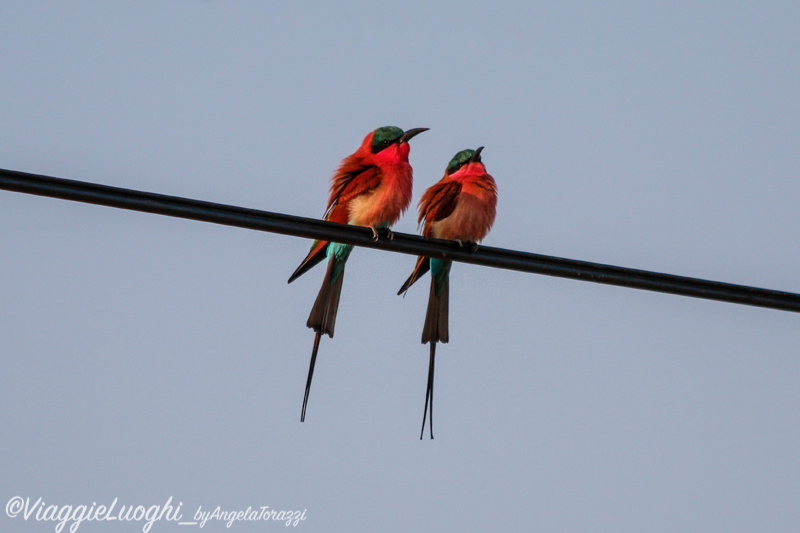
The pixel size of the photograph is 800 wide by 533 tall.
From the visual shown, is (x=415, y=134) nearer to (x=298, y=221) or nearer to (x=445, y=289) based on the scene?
(x=445, y=289)

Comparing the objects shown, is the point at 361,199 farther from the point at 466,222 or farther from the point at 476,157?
the point at 476,157

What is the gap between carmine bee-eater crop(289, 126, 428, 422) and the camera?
2879 mm

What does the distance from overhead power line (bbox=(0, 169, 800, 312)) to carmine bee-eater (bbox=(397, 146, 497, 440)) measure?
0.85 metres

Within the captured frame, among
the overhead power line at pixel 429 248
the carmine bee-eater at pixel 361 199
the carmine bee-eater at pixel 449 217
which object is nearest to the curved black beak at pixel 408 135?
the carmine bee-eater at pixel 361 199

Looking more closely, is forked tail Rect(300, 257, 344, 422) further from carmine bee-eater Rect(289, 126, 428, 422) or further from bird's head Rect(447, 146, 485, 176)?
bird's head Rect(447, 146, 485, 176)

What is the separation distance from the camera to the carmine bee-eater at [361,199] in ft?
9.45

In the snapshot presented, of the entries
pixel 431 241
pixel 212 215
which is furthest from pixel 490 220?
pixel 212 215

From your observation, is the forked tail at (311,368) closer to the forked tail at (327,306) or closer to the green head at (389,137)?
the forked tail at (327,306)

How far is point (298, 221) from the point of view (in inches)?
73.4

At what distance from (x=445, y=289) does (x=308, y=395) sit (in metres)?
0.68

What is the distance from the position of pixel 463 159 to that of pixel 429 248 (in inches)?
56.2

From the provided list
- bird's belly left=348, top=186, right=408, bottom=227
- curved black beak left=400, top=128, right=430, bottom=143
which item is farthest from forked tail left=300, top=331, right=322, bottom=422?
curved black beak left=400, top=128, right=430, bottom=143

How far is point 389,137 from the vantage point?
10.8ft

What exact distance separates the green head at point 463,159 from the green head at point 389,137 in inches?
8.7
